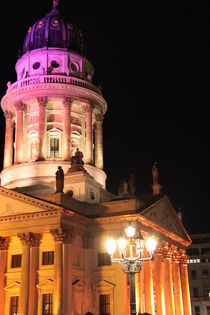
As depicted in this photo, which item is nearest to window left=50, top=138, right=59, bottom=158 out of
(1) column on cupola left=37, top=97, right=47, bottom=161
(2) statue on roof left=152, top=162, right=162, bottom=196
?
(1) column on cupola left=37, top=97, right=47, bottom=161

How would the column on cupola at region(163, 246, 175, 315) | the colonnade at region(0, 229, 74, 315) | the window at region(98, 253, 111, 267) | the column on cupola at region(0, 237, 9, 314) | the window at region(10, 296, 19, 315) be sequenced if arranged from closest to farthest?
1. the colonnade at region(0, 229, 74, 315)
2. the column on cupola at region(0, 237, 9, 314)
3. the window at region(10, 296, 19, 315)
4. the window at region(98, 253, 111, 267)
5. the column on cupola at region(163, 246, 175, 315)

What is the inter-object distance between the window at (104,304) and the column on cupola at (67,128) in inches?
628

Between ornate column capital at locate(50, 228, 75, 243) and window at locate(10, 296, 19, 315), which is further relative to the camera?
window at locate(10, 296, 19, 315)

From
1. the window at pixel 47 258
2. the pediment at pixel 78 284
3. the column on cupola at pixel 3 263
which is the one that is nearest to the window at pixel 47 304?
the pediment at pixel 78 284

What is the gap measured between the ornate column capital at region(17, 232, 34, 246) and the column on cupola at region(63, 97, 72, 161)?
13556 millimetres

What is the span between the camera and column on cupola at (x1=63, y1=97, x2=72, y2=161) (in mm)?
57562

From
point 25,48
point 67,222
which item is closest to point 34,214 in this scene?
point 67,222

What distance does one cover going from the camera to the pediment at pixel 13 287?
45.9m

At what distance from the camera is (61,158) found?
58.0 metres

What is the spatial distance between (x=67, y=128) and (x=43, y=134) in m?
2.73

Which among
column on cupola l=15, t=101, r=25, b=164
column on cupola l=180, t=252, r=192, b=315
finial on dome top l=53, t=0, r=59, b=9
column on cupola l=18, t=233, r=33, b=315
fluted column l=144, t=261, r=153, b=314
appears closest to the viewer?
column on cupola l=18, t=233, r=33, b=315

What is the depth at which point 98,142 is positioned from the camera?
206ft

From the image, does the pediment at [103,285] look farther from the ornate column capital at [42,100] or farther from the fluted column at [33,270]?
the ornate column capital at [42,100]

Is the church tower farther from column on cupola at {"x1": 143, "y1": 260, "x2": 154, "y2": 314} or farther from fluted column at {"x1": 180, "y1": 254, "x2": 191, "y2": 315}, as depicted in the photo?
fluted column at {"x1": 180, "y1": 254, "x2": 191, "y2": 315}
